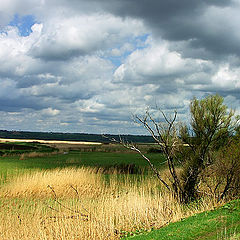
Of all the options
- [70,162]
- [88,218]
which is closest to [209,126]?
[88,218]

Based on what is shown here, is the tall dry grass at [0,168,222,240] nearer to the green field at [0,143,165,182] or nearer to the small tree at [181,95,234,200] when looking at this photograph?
the green field at [0,143,165,182]

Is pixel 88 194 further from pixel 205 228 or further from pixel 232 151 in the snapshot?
pixel 205 228

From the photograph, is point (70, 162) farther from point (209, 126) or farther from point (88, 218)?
point (88, 218)

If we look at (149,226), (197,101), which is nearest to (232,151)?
(149,226)

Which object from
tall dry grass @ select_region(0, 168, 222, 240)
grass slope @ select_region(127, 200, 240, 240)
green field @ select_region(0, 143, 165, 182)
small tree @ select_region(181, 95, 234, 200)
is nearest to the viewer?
grass slope @ select_region(127, 200, 240, 240)

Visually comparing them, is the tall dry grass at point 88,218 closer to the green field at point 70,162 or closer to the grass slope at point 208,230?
the grass slope at point 208,230

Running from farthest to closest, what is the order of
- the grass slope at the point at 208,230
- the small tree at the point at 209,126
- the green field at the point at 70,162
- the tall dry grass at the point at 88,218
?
the green field at the point at 70,162 < the small tree at the point at 209,126 < the tall dry grass at the point at 88,218 < the grass slope at the point at 208,230

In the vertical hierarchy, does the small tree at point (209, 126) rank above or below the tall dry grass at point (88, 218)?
above

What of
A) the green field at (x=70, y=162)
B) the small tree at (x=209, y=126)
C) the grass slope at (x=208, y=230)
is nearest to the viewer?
the grass slope at (x=208, y=230)

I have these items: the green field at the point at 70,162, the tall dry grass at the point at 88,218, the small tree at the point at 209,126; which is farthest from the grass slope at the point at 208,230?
the small tree at the point at 209,126

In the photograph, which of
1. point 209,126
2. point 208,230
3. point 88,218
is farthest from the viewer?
point 209,126

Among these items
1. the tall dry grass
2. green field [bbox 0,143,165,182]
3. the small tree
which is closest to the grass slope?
the tall dry grass

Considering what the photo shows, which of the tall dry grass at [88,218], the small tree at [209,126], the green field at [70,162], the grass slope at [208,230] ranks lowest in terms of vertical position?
the green field at [70,162]

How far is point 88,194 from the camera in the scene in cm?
1792
